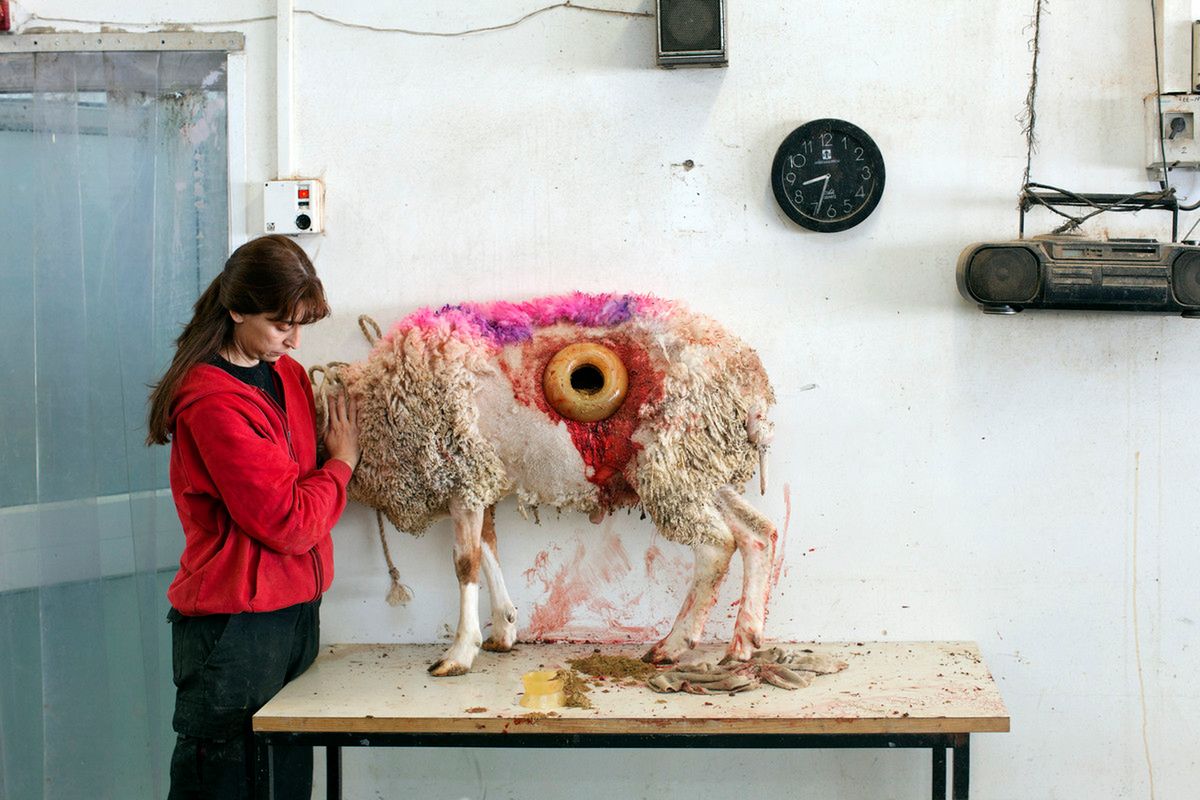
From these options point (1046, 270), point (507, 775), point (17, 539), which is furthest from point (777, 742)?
point (17, 539)

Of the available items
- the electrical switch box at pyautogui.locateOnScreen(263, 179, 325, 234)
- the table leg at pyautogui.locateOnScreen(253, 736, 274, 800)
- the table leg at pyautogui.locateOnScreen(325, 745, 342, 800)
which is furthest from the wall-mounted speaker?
the table leg at pyautogui.locateOnScreen(325, 745, 342, 800)

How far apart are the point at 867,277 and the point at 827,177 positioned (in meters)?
0.26

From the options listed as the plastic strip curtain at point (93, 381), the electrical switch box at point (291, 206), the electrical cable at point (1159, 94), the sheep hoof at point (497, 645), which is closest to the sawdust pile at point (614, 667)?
the sheep hoof at point (497, 645)

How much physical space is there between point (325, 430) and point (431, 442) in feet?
0.87

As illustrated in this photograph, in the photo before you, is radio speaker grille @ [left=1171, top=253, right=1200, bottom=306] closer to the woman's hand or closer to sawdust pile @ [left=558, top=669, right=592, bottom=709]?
sawdust pile @ [left=558, top=669, right=592, bottom=709]

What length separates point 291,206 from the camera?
251 cm

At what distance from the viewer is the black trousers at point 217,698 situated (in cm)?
210

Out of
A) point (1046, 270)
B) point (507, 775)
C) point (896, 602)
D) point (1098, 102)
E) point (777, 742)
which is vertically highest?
point (1098, 102)

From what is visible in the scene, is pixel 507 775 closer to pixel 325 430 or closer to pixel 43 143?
pixel 325 430

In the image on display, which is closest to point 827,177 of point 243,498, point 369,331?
point 369,331

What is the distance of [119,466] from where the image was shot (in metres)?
2.61

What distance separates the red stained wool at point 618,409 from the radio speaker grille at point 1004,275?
0.77 metres

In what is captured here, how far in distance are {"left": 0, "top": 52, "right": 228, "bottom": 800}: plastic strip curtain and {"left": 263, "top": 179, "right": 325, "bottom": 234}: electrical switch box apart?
152 mm

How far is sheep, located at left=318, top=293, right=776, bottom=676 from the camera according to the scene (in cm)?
229
